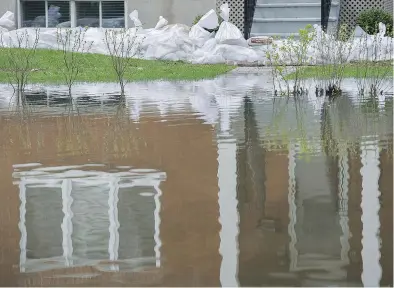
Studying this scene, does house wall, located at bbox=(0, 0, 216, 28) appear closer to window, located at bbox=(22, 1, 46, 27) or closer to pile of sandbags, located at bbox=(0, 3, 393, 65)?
window, located at bbox=(22, 1, 46, 27)

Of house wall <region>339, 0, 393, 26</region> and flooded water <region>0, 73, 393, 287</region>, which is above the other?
house wall <region>339, 0, 393, 26</region>

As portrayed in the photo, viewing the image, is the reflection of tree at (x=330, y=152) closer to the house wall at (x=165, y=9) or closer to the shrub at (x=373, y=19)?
the shrub at (x=373, y=19)

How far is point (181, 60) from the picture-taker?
23.9m

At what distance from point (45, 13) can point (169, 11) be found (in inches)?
175

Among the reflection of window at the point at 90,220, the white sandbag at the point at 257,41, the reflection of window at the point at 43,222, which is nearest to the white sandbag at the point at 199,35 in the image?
the white sandbag at the point at 257,41

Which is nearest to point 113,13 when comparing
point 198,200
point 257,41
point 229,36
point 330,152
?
point 257,41

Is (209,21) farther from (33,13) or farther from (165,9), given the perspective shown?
(33,13)

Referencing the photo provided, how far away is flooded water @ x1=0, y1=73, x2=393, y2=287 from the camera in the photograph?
468 cm

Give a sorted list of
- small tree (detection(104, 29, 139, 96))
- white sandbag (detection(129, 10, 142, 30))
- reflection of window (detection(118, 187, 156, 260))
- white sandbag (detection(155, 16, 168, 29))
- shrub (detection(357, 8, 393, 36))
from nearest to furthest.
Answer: reflection of window (detection(118, 187, 156, 260)) → small tree (detection(104, 29, 139, 96)) → shrub (detection(357, 8, 393, 36)) → white sandbag (detection(155, 16, 168, 29)) → white sandbag (detection(129, 10, 142, 30))

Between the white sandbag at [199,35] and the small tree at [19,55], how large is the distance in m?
4.40

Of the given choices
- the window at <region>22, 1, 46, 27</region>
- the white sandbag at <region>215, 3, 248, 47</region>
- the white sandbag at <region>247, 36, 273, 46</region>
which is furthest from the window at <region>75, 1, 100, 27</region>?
the white sandbag at <region>247, 36, 273, 46</region>

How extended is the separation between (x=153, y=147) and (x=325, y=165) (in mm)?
1970

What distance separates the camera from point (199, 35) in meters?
25.3

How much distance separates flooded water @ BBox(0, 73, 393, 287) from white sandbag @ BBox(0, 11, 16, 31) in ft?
58.1
